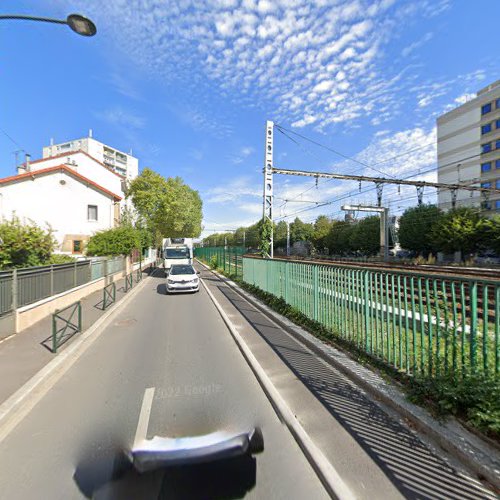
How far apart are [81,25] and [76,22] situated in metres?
0.09

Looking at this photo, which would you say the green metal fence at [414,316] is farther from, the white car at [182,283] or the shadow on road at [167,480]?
the white car at [182,283]

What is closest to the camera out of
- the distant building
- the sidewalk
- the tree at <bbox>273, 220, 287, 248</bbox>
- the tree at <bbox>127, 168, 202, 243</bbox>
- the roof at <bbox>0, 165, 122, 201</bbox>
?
the sidewalk

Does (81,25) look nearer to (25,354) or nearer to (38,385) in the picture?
(38,385)

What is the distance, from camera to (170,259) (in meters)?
21.0

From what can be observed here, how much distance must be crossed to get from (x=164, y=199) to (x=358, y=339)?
32.9m

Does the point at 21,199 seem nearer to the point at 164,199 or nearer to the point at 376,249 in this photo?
the point at 164,199

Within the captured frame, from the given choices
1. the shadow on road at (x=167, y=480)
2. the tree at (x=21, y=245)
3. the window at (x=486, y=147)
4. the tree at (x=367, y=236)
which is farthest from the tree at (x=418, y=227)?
the shadow on road at (x=167, y=480)

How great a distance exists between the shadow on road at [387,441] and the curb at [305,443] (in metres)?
0.46

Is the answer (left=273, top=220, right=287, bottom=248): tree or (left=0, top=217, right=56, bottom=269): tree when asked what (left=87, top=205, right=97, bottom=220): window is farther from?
(left=273, top=220, right=287, bottom=248): tree

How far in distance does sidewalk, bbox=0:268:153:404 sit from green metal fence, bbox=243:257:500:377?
555 centimetres

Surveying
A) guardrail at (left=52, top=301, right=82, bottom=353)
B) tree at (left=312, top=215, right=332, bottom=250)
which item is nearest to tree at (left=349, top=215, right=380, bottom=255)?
tree at (left=312, top=215, right=332, bottom=250)

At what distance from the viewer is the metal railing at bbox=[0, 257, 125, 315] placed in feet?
22.2

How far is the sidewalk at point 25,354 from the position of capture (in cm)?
444

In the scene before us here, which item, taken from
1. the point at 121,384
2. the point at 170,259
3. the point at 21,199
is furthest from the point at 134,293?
the point at 21,199
